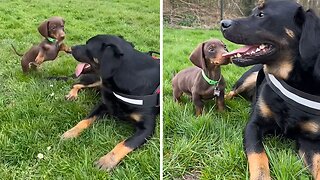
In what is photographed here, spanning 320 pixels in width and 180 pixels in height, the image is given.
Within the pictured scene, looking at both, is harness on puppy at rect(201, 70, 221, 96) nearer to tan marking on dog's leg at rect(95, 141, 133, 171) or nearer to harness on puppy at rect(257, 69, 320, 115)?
harness on puppy at rect(257, 69, 320, 115)

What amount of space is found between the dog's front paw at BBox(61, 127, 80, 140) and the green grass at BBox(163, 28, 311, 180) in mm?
408

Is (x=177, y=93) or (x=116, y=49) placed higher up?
(x=116, y=49)

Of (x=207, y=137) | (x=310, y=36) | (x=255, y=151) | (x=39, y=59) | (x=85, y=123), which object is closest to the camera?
(x=310, y=36)

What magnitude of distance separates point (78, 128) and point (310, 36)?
1067 millimetres

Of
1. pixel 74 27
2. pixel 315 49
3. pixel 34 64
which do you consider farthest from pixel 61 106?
pixel 315 49

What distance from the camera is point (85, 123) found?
1959mm

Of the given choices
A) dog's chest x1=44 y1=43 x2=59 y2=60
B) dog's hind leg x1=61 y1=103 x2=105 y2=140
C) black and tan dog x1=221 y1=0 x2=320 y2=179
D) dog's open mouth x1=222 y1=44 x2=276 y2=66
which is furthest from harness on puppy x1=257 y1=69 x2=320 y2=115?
dog's chest x1=44 y1=43 x2=59 y2=60

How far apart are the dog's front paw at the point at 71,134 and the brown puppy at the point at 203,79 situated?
472 millimetres

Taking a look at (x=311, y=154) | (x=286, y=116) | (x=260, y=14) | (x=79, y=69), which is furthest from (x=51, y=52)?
(x=311, y=154)

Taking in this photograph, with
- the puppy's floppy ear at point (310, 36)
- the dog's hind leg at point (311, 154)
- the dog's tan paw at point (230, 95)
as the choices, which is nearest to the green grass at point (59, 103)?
the dog's tan paw at point (230, 95)

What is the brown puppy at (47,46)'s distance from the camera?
2051mm

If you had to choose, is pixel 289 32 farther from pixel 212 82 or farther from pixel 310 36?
pixel 212 82

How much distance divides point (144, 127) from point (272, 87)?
1.90ft

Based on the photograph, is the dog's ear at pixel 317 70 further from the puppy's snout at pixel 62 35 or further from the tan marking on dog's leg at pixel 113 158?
the puppy's snout at pixel 62 35
